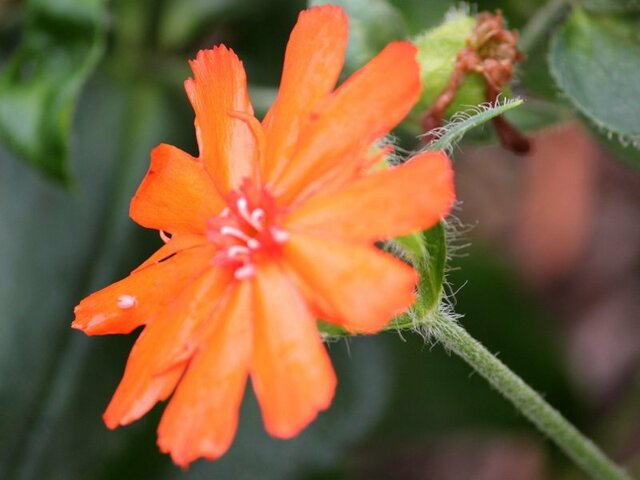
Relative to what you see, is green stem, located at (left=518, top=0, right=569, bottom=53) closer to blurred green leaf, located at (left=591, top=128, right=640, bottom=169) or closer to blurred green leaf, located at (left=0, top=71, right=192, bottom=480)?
blurred green leaf, located at (left=591, top=128, right=640, bottom=169)

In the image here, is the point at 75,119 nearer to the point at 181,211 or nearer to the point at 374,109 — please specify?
the point at 181,211

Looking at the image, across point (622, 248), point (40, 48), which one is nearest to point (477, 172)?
point (622, 248)

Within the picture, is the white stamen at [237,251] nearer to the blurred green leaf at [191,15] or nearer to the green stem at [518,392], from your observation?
the green stem at [518,392]

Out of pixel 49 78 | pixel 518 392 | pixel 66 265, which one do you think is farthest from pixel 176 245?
pixel 66 265

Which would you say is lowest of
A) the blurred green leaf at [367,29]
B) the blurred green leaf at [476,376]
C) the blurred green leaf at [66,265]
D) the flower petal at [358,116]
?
the blurred green leaf at [476,376]

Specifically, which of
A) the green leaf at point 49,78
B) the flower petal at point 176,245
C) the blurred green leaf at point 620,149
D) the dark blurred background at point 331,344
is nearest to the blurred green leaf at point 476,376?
the dark blurred background at point 331,344

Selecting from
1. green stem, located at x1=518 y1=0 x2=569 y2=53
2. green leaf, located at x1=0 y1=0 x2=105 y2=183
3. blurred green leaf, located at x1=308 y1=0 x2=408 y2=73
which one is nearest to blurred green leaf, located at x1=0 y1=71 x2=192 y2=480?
green leaf, located at x1=0 y1=0 x2=105 y2=183
